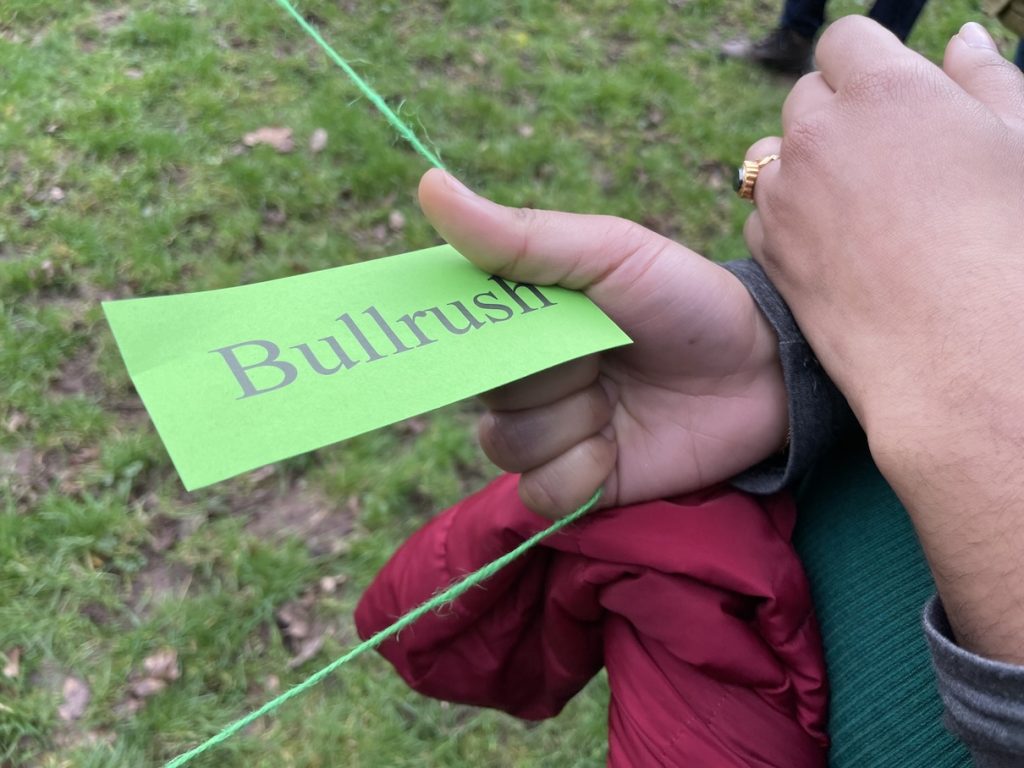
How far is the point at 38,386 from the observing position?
1.87 metres

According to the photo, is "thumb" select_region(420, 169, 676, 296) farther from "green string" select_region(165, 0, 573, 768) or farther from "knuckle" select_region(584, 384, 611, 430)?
"knuckle" select_region(584, 384, 611, 430)

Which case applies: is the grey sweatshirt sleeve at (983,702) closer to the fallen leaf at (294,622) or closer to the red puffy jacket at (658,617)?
the red puffy jacket at (658,617)

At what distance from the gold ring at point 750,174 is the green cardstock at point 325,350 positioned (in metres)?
0.38

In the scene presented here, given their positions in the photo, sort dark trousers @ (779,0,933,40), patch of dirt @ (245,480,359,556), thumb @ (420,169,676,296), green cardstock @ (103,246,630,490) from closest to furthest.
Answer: green cardstock @ (103,246,630,490)
thumb @ (420,169,676,296)
patch of dirt @ (245,480,359,556)
dark trousers @ (779,0,933,40)

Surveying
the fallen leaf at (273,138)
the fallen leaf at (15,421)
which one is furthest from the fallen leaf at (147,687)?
the fallen leaf at (273,138)

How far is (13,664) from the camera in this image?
1518mm

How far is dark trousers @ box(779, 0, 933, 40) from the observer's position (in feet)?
8.38

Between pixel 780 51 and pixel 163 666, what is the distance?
2.98 m

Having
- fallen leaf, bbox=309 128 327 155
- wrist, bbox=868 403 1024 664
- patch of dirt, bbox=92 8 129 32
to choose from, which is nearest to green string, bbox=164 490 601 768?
wrist, bbox=868 403 1024 664

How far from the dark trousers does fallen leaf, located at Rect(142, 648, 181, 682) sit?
2787 mm

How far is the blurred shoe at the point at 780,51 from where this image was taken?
9.92ft

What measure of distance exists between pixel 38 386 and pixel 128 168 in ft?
2.57

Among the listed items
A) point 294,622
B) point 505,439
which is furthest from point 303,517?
point 505,439

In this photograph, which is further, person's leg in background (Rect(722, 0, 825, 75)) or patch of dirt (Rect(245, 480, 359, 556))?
person's leg in background (Rect(722, 0, 825, 75))
